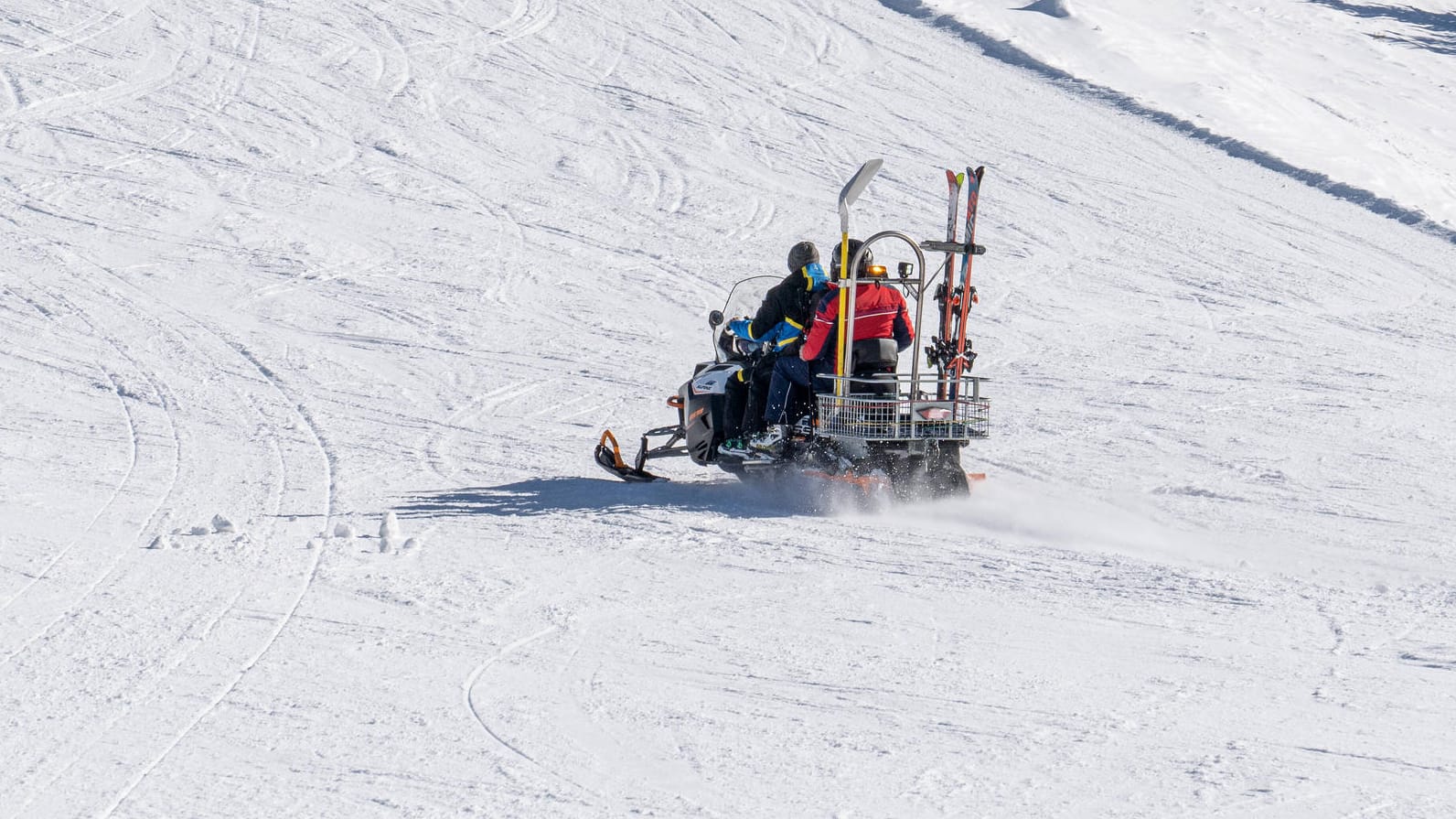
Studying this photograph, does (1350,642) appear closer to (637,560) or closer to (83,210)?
(637,560)

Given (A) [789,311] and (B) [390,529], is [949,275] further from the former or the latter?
(B) [390,529]

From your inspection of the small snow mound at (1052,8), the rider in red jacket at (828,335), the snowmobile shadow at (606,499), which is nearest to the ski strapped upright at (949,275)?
the rider in red jacket at (828,335)

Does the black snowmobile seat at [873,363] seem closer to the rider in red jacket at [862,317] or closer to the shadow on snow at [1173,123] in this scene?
the rider in red jacket at [862,317]

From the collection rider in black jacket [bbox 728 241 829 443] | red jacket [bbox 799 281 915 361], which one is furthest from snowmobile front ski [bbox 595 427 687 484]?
red jacket [bbox 799 281 915 361]

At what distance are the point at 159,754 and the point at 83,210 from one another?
13.0 m

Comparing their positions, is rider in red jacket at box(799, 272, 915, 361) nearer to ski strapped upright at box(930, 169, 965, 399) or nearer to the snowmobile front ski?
ski strapped upright at box(930, 169, 965, 399)

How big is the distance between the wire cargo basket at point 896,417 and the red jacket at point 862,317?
14.0 inches

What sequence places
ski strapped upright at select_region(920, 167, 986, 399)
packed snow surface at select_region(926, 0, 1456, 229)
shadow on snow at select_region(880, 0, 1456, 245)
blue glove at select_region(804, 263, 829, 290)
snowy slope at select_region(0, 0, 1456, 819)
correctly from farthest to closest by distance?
packed snow surface at select_region(926, 0, 1456, 229) → shadow on snow at select_region(880, 0, 1456, 245) → blue glove at select_region(804, 263, 829, 290) → ski strapped upright at select_region(920, 167, 986, 399) → snowy slope at select_region(0, 0, 1456, 819)

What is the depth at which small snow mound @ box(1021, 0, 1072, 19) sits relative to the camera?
83.3 feet

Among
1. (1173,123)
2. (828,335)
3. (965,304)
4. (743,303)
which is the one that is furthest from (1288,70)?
(828,335)

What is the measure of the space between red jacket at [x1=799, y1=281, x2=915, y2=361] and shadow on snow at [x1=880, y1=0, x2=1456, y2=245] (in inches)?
469

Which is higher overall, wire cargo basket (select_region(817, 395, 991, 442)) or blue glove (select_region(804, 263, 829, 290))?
blue glove (select_region(804, 263, 829, 290))

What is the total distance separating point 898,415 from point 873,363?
0.42 meters

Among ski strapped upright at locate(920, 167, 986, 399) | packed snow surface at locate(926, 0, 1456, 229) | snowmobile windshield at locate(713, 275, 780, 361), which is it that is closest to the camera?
ski strapped upright at locate(920, 167, 986, 399)
